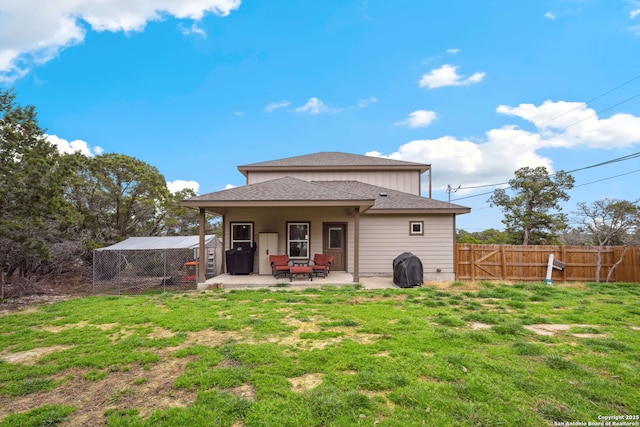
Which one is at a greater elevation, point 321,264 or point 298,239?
point 298,239

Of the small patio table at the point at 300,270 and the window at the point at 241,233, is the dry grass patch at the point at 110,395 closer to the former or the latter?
the small patio table at the point at 300,270

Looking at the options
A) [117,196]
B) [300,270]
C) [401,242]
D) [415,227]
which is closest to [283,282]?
[300,270]

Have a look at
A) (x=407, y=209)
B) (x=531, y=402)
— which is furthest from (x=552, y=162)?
(x=531, y=402)

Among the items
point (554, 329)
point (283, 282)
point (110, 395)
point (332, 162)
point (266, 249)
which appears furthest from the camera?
point (332, 162)

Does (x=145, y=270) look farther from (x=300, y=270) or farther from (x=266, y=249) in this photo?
(x=300, y=270)

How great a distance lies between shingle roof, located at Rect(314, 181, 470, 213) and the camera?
A: 11.4 metres

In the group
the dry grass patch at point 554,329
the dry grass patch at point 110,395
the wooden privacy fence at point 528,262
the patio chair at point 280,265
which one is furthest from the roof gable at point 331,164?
the dry grass patch at point 110,395

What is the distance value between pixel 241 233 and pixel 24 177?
731 cm

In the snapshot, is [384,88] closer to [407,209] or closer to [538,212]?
[407,209]

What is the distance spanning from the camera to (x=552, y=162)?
70.5ft

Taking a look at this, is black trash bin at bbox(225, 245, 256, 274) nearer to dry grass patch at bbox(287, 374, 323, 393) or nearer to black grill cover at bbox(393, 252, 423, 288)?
black grill cover at bbox(393, 252, 423, 288)

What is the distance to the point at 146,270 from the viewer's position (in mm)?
15531

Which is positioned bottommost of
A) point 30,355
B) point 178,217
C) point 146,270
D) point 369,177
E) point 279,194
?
point 146,270

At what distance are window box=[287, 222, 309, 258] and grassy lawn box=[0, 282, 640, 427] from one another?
5156 millimetres
